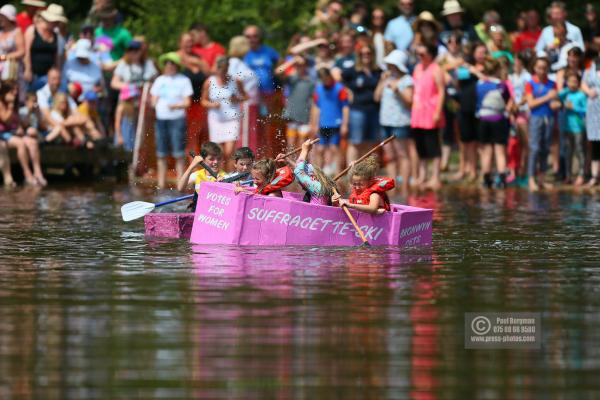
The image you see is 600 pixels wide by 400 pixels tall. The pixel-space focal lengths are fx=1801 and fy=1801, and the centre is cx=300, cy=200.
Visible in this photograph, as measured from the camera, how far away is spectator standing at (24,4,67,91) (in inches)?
1116

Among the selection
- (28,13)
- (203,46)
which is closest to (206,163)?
(203,46)

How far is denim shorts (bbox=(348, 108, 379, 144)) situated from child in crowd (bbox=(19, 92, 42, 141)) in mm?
4910

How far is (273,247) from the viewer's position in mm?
16750

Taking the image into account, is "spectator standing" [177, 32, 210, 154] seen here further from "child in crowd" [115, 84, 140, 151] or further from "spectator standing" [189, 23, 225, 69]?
"child in crowd" [115, 84, 140, 151]

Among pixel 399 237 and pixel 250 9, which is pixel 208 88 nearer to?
pixel 250 9

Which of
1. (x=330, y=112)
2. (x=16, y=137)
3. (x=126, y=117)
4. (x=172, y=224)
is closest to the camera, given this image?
(x=172, y=224)

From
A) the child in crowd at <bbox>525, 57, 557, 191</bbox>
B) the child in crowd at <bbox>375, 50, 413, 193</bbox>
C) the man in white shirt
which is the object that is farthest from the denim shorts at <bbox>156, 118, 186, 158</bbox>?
the man in white shirt

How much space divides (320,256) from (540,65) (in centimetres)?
1198

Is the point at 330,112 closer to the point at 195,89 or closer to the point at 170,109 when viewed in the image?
the point at 195,89

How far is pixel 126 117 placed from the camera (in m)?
29.6

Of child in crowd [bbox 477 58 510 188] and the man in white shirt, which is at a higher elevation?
the man in white shirt

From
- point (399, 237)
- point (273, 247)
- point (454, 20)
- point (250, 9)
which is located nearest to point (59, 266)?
point (273, 247)

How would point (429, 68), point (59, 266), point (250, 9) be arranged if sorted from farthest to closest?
point (250, 9) → point (429, 68) → point (59, 266)

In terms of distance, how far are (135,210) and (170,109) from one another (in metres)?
7.79
